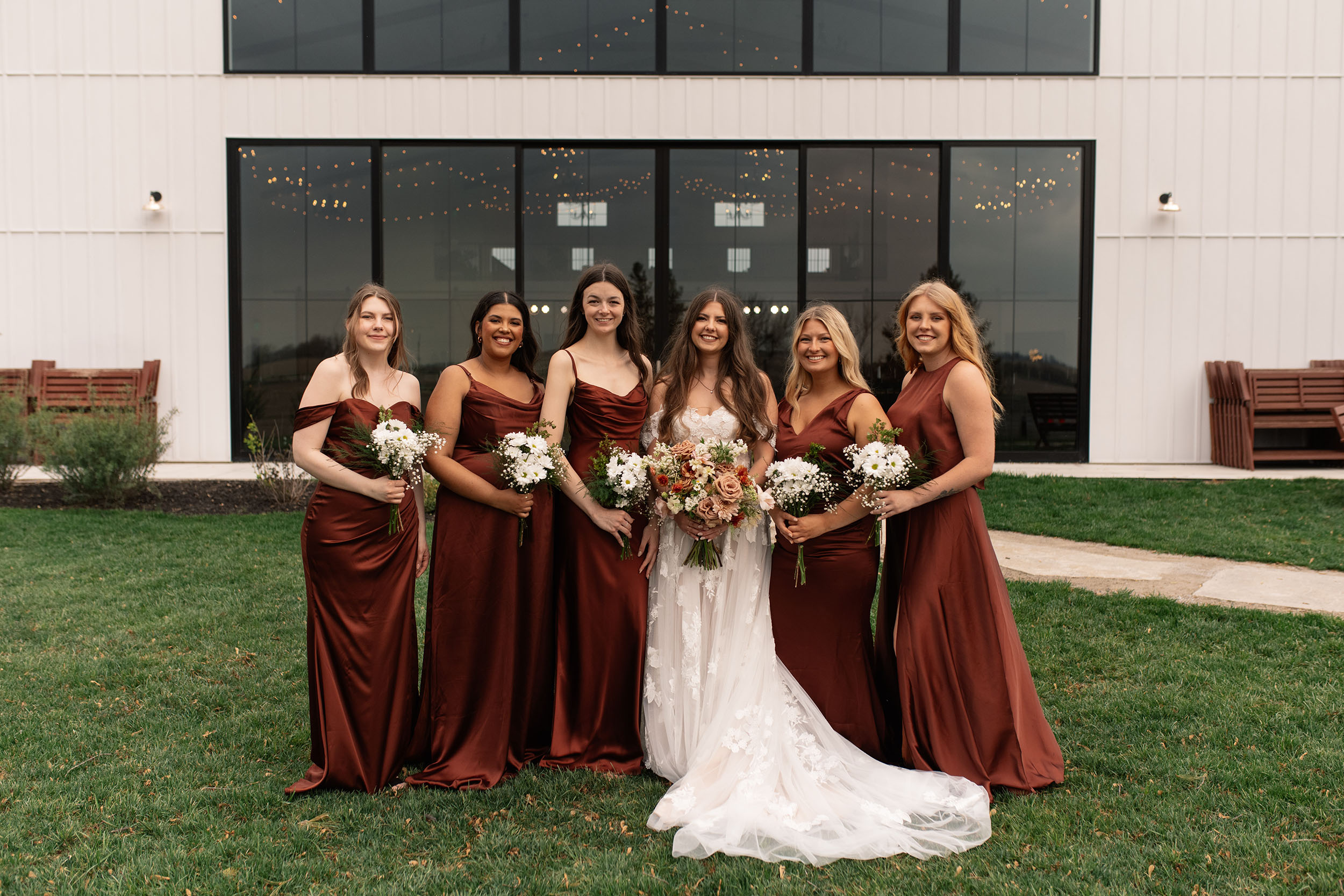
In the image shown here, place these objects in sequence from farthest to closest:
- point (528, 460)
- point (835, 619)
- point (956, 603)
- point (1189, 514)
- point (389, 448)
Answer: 1. point (1189, 514)
2. point (835, 619)
3. point (956, 603)
4. point (528, 460)
5. point (389, 448)

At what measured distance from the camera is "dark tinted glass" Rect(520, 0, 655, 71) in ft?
41.1

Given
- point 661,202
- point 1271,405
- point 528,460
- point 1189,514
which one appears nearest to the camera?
point 528,460

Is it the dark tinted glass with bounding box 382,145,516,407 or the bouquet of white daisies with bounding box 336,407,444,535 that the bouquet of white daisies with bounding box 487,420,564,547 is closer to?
the bouquet of white daisies with bounding box 336,407,444,535

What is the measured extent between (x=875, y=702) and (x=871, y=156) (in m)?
10.8

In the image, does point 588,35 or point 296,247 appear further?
point 296,247

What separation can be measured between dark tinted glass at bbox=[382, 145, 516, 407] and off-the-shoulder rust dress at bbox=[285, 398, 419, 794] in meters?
9.38

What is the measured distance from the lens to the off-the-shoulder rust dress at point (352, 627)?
365cm

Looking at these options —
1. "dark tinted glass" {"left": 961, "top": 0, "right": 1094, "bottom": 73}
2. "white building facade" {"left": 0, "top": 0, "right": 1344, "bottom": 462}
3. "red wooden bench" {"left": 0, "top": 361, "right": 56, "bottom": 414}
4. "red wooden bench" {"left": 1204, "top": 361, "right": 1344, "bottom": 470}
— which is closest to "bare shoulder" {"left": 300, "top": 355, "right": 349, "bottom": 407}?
"white building facade" {"left": 0, "top": 0, "right": 1344, "bottom": 462}

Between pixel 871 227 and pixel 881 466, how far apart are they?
399 inches

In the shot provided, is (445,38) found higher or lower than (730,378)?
higher

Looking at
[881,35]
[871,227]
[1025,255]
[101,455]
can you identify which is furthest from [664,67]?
[101,455]

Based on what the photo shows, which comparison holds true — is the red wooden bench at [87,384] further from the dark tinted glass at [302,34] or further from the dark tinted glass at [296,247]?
the dark tinted glass at [302,34]

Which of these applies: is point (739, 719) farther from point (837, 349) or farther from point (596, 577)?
point (837, 349)

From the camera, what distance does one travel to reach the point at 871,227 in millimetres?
12797
